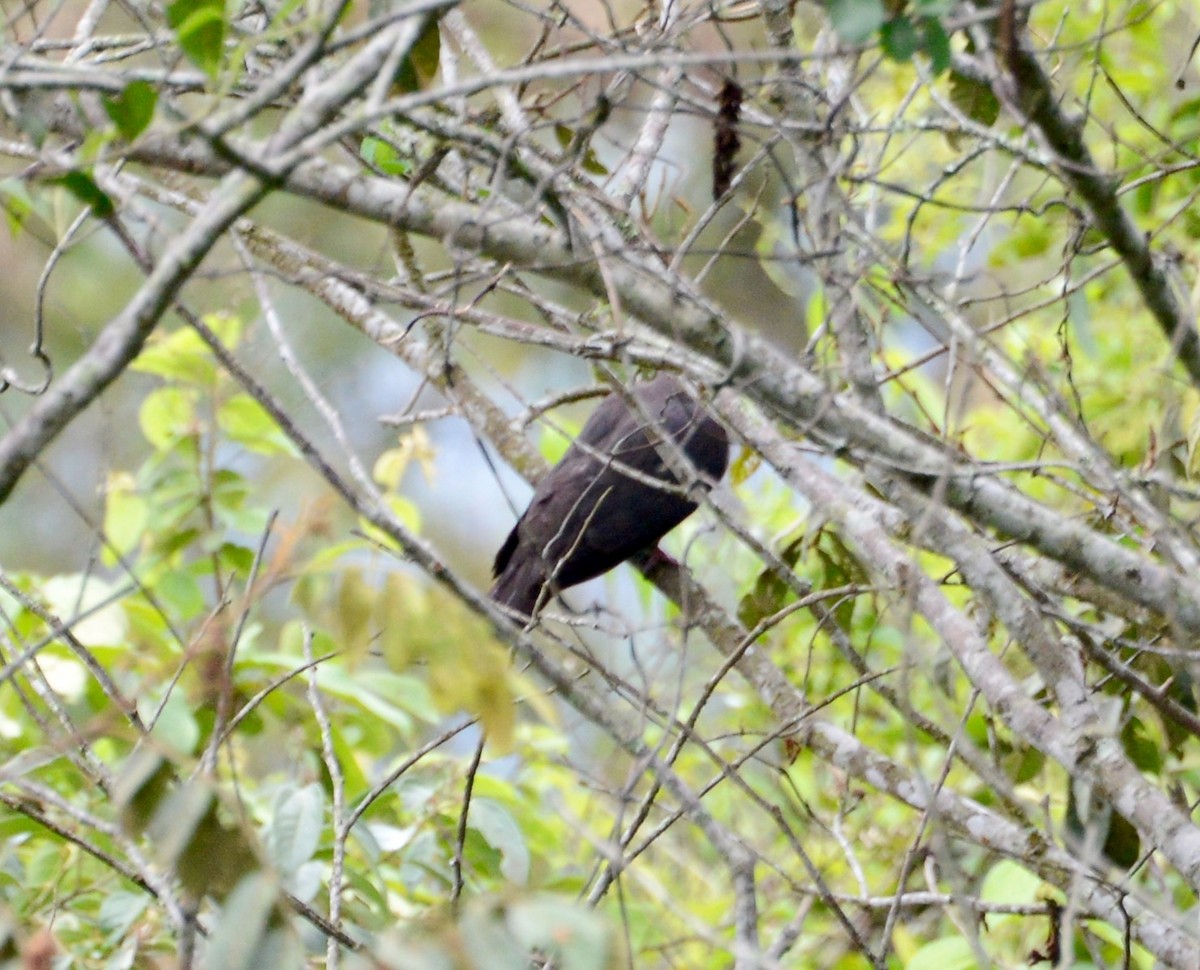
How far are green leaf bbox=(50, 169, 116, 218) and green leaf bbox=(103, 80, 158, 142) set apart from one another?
0.06 metres

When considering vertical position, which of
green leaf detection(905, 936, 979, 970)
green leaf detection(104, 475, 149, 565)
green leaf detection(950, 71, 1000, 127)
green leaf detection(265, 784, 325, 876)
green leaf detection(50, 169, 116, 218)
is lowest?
green leaf detection(905, 936, 979, 970)

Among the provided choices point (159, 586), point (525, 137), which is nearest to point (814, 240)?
point (525, 137)

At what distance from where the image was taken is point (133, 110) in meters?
1.14

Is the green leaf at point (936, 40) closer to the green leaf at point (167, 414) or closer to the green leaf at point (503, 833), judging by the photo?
the green leaf at point (503, 833)

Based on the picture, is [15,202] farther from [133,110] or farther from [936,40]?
[936,40]

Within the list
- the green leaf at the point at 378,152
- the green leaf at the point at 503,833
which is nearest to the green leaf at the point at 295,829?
the green leaf at the point at 503,833

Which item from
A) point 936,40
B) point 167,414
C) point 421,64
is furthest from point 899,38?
point 167,414

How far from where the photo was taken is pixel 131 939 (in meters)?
2.13

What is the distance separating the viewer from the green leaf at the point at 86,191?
1155 mm

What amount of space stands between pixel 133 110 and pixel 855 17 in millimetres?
685

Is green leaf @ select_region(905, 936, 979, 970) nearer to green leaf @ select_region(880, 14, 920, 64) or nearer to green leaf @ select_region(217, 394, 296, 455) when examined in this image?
green leaf @ select_region(880, 14, 920, 64)

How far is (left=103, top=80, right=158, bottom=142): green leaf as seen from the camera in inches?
44.9

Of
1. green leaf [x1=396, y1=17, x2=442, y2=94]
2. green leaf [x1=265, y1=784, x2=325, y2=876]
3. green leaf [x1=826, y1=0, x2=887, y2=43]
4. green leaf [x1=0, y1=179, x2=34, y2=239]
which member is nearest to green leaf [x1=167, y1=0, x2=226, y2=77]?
green leaf [x1=0, y1=179, x2=34, y2=239]

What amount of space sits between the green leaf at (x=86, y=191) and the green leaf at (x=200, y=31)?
5.7 inches
